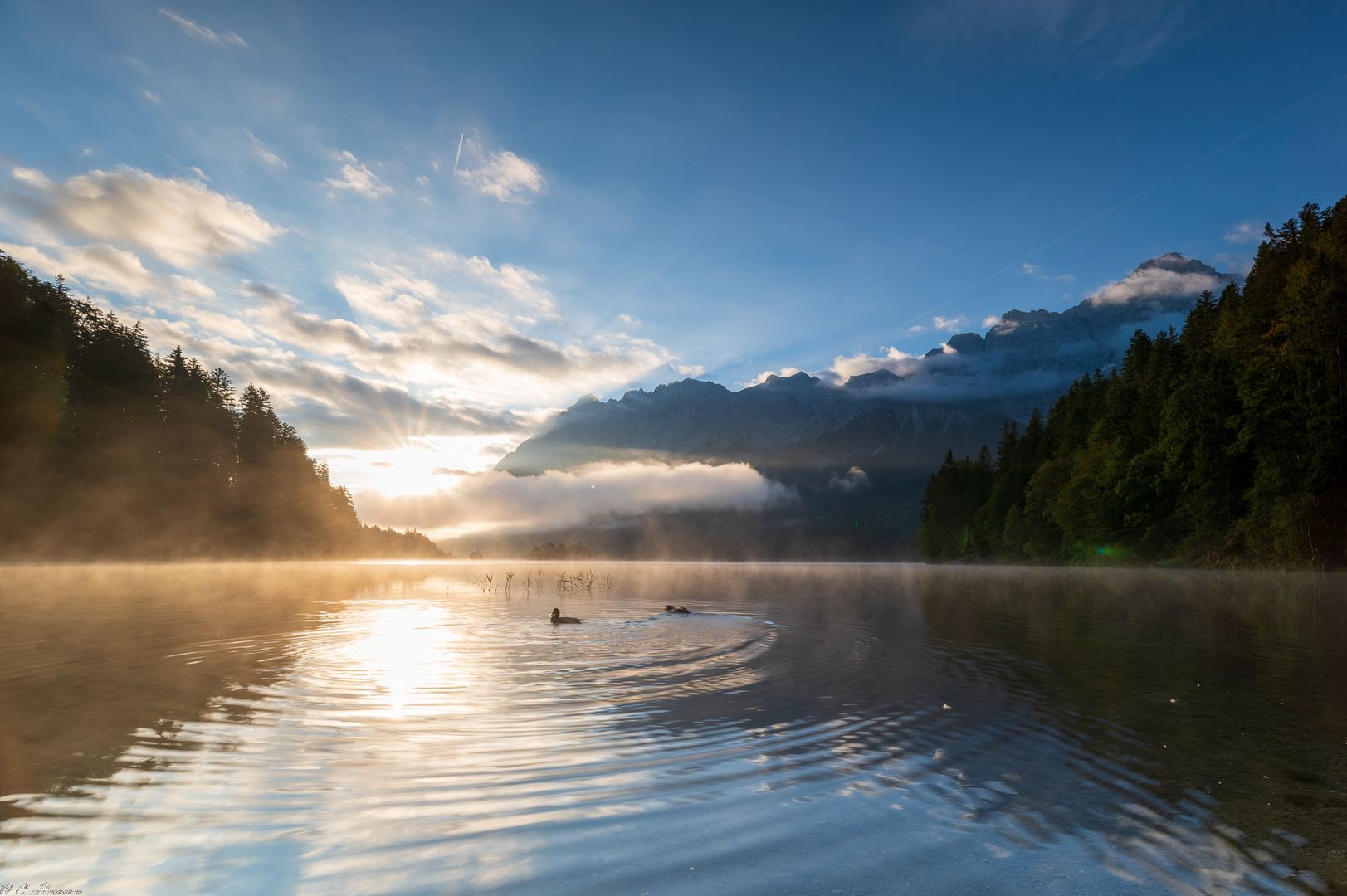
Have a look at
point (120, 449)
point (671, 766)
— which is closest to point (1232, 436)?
point (671, 766)

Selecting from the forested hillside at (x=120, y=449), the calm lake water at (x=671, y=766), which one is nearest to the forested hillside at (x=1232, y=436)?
the calm lake water at (x=671, y=766)

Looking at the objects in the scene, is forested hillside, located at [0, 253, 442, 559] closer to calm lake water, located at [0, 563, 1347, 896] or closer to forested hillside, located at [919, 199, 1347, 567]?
calm lake water, located at [0, 563, 1347, 896]

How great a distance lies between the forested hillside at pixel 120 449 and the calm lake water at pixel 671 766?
56.6m

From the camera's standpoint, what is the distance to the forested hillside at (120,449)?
2219 inches

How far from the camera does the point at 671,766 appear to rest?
7473 mm

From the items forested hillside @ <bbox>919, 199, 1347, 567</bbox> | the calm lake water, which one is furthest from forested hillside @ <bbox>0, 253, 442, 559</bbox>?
forested hillside @ <bbox>919, 199, 1347, 567</bbox>

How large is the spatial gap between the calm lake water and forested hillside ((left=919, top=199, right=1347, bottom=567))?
1580 inches

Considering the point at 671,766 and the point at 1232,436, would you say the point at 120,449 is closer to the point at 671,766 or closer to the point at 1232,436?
the point at 671,766

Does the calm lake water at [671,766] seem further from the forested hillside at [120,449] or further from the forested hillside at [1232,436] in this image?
the forested hillside at [120,449]

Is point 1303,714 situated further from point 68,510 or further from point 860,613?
point 68,510

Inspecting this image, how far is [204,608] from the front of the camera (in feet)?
85.7

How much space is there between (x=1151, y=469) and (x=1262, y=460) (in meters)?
18.7

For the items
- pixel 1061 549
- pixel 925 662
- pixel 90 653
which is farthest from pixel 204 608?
pixel 1061 549

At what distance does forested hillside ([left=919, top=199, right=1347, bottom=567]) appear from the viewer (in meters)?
46.1
